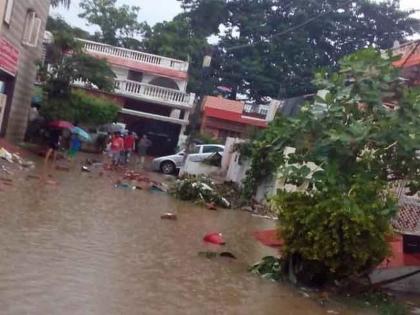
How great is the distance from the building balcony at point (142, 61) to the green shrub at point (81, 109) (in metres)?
6.99

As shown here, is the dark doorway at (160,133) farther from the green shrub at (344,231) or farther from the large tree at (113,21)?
the green shrub at (344,231)

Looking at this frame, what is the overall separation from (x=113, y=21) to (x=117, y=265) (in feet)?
148

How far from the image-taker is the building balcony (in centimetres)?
4172

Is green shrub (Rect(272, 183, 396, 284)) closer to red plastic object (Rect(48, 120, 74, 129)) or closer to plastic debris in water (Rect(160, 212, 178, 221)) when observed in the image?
plastic debris in water (Rect(160, 212, 178, 221))

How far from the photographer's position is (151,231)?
37.3ft

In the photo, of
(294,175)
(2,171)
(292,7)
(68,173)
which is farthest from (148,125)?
(294,175)

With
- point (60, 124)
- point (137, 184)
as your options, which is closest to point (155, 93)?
point (60, 124)

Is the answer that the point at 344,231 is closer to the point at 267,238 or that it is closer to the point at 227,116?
the point at 267,238

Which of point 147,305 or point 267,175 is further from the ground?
point 267,175

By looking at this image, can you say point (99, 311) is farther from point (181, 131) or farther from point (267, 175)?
point (181, 131)

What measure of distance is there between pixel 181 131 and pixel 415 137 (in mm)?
33821

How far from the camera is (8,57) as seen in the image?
67.7 ft

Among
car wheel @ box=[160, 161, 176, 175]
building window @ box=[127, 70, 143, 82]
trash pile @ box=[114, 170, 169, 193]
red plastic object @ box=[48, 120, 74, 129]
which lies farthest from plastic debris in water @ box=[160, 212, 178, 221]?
building window @ box=[127, 70, 143, 82]

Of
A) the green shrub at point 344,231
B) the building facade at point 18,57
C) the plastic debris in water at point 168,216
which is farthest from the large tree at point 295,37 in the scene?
the green shrub at point 344,231
